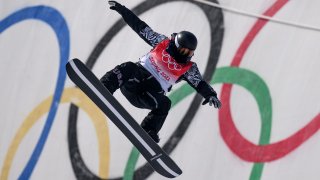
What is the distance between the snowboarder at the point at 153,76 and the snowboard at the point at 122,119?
3.9 inches

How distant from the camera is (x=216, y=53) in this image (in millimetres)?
8875

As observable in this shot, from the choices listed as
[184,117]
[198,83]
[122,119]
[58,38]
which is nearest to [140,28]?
[198,83]

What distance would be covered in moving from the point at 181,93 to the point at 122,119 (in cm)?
236

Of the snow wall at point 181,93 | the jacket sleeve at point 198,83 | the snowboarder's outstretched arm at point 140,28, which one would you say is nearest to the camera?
the jacket sleeve at point 198,83

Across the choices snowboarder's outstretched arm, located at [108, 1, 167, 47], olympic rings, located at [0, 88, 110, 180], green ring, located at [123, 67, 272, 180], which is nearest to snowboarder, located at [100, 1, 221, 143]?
snowboarder's outstretched arm, located at [108, 1, 167, 47]

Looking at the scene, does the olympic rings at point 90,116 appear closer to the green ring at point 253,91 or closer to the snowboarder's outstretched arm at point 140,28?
the green ring at point 253,91

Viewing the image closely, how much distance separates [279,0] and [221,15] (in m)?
0.78

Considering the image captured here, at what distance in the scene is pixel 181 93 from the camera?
9180 millimetres

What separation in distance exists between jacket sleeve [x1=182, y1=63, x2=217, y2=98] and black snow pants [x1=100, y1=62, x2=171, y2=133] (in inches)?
10.7

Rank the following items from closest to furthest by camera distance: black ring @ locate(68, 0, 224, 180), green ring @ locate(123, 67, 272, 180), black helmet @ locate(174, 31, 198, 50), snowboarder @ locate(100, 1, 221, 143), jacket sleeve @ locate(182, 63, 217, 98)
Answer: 1. black helmet @ locate(174, 31, 198, 50)
2. jacket sleeve @ locate(182, 63, 217, 98)
3. snowboarder @ locate(100, 1, 221, 143)
4. green ring @ locate(123, 67, 272, 180)
5. black ring @ locate(68, 0, 224, 180)

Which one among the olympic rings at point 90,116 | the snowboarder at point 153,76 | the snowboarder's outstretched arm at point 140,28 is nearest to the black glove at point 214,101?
the snowboarder at point 153,76

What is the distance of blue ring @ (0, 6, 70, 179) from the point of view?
10.3 m

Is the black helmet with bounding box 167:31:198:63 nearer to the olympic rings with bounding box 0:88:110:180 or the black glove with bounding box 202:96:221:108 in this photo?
the black glove with bounding box 202:96:221:108

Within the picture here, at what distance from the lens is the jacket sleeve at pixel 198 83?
6.77 metres
